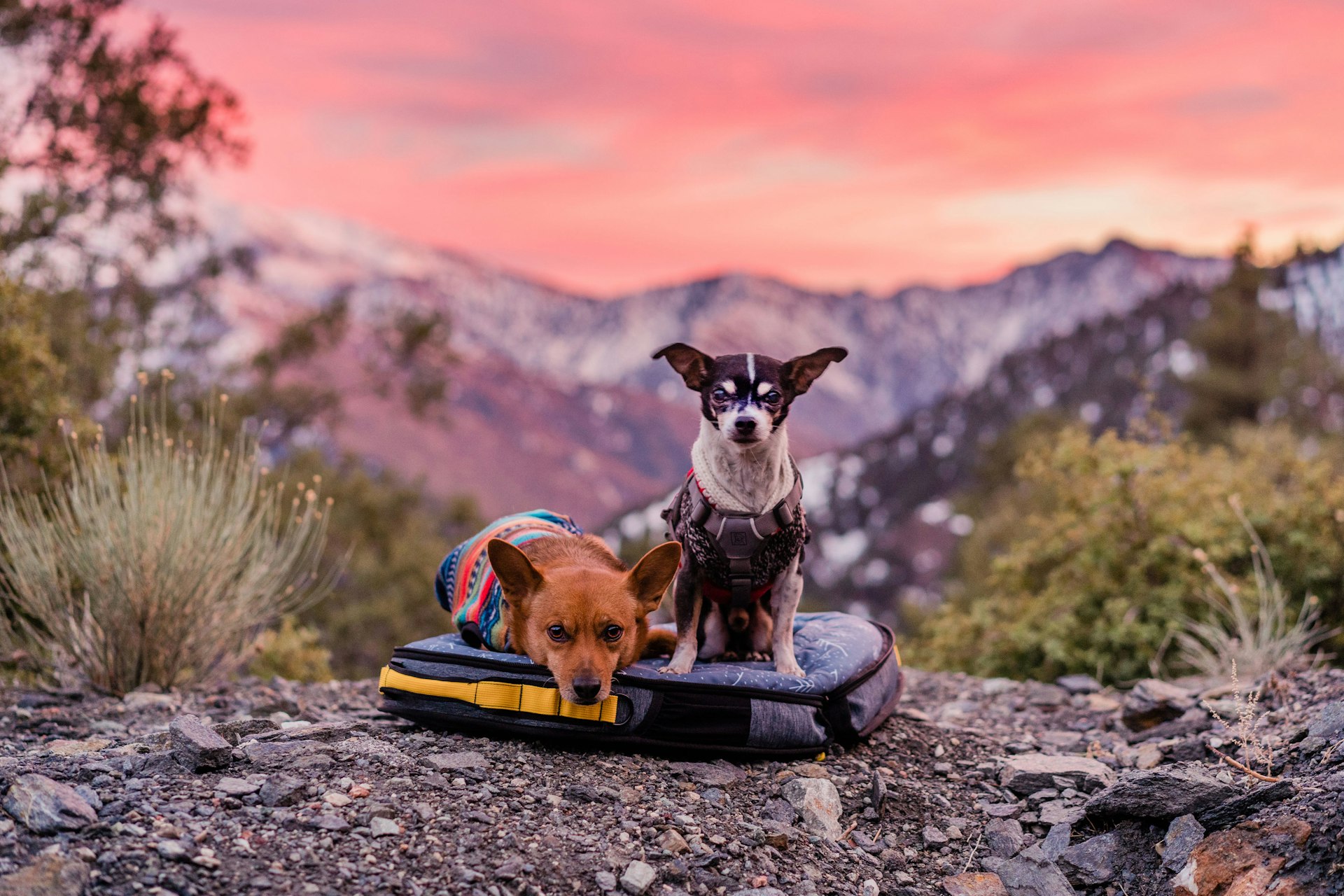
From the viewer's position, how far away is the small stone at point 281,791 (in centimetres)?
395

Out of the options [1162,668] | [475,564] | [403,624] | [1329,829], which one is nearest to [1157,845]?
[1329,829]

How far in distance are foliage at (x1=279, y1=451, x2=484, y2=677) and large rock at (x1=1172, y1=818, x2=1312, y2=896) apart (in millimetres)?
18549

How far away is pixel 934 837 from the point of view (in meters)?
4.57

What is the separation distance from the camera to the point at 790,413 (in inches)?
195

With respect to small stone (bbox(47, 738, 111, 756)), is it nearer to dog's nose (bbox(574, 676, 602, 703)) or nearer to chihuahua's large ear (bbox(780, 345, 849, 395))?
dog's nose (bbox(574, 676, 602, 703))

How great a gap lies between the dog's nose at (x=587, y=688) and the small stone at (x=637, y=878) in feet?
2.41

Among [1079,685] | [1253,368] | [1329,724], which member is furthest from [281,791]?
[1253,368]

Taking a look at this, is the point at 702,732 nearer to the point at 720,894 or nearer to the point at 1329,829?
the point at 720,894

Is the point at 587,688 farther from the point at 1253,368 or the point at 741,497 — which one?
the point at 1253,368

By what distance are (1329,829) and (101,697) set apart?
256 inches

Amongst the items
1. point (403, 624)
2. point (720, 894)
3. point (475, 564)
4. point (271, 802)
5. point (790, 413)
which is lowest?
point (403, 624)

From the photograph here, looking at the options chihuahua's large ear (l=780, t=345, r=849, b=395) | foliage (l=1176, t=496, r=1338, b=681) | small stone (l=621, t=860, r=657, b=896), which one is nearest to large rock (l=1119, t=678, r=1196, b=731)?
foliage (l=1176, t=496, r=1338, b=681)

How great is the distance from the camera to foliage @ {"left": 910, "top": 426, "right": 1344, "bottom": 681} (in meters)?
8.02

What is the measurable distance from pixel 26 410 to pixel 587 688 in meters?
5.62
